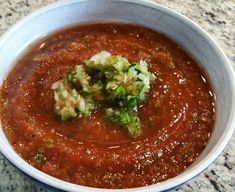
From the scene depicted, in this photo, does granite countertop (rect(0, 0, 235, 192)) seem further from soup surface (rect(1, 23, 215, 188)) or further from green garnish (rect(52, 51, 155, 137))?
green garnish (rect(52, 51, 155, 137))

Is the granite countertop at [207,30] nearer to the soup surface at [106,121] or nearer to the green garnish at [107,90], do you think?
the soup surface at [106,121]

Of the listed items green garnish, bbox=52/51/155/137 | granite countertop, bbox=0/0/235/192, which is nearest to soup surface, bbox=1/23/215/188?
green garnish, bbox=52/51/155/137

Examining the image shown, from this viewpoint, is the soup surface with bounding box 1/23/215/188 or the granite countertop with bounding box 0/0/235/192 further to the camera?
the granite countertop with bounding box 0/0/235/192

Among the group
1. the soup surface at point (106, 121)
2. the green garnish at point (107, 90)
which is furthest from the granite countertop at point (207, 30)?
the green garnish at point (107, 90)

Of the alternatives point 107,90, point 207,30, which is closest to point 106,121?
point 107,90

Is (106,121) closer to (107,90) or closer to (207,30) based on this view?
(107,90)

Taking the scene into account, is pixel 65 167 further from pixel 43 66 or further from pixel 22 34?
pixel 22 34

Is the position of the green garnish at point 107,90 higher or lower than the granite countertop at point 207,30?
higher
